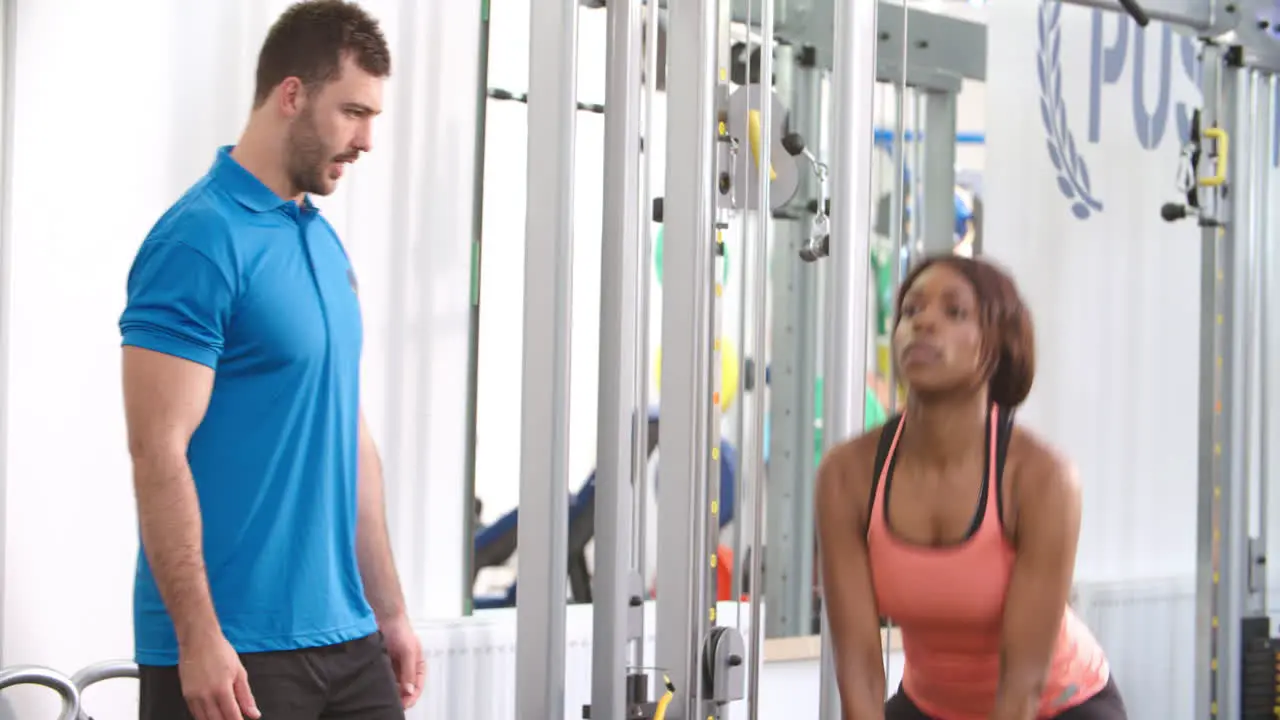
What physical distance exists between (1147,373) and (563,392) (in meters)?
2.59

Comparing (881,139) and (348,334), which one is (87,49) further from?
(881,139)

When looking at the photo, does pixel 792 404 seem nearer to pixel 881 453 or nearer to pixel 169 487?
pixel 881 453

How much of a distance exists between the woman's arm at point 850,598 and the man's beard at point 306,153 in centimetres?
79

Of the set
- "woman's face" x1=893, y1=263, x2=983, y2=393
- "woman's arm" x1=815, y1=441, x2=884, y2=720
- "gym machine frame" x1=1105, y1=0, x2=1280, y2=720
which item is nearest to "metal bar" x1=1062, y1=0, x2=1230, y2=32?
"gym machine frame" x1=1105, y1=0, x2=1280, y2=720

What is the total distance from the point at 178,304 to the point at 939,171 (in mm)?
2814

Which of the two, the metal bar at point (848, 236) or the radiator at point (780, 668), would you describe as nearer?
the metal bar at point (848, 236)

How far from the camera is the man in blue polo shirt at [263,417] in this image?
5.22 ft

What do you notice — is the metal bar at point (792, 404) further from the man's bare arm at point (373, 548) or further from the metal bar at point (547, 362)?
the man's bare arm at point (373, 548)

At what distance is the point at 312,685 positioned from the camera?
5.82ft

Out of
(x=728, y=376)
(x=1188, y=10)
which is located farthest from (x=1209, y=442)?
(x=728, y=376)

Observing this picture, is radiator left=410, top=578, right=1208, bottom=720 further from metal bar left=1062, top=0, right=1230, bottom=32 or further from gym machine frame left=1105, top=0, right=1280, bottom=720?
metal bar left=1062, top=0, right=1230, bottom=32

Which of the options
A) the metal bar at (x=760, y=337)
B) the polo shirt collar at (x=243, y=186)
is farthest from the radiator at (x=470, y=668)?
the polo shirt collar at (x=243, y=186)

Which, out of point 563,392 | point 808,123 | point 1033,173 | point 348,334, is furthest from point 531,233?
point 1033,173

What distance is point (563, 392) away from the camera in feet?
8.09
